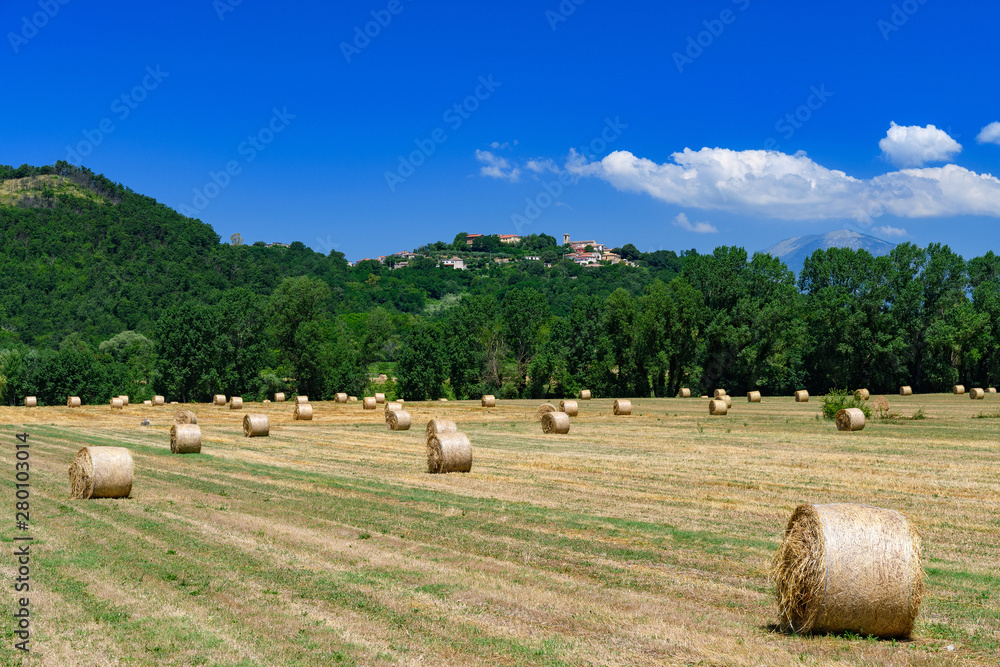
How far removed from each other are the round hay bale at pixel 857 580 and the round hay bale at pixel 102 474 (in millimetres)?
13127

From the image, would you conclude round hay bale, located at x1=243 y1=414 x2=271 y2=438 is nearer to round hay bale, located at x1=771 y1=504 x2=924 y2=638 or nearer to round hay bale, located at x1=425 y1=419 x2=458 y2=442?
round hay bale, located at x1=425 y1=419 x2=458 y2=442

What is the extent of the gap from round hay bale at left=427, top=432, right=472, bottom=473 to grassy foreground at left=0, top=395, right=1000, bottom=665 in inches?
25.1

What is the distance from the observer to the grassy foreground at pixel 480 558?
7910mm

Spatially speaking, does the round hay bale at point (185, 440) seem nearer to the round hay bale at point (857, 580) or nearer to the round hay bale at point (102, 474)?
the round hay bale at point (102, 474)

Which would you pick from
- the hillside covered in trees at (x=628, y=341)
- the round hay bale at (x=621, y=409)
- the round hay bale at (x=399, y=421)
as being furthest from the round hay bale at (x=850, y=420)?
the hillside covered in trees at (x=628, y=341)

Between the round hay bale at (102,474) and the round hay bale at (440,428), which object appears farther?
the round hay bale at (440,428)

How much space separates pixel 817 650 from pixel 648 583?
263cm

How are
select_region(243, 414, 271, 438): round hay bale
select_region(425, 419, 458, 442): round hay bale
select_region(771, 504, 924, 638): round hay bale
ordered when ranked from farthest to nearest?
select_region(243, 414, 271, 438): round hay bale
select_region(425, 419, 458, 442): round hay bale
select_region(771, 504, 924, 638): round hay bale

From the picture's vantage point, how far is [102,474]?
1641 cm

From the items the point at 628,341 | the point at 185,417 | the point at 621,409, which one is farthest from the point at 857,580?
the point at 628,341

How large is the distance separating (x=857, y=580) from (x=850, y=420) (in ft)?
84.0

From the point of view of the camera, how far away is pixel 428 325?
89.5m

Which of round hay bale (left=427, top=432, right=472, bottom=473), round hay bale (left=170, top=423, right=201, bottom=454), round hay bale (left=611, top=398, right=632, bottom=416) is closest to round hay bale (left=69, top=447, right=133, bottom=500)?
round hay bale (left=427, top=432, right=472, bottom=473)

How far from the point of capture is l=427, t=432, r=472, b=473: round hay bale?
835 inches
